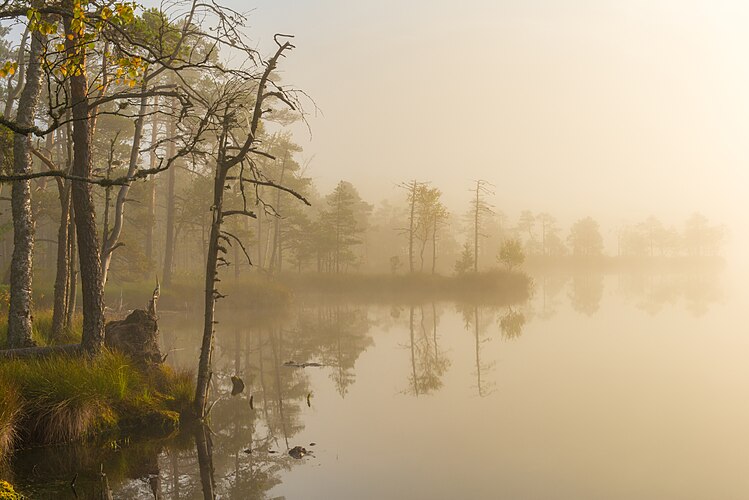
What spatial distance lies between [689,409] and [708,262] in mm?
113162

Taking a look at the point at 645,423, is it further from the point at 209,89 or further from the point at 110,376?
the point at 209,89

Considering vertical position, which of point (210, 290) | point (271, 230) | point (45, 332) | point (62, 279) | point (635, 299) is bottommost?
point (635, 299)

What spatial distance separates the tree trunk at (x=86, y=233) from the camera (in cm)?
1141

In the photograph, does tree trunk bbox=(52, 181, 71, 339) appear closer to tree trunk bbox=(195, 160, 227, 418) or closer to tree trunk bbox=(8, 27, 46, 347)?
tree trunk bbox=(8, 27, 46, 347)

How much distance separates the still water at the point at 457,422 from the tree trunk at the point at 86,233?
2811mm

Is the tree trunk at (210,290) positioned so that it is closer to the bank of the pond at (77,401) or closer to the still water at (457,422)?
the bank of the pond at (77,401)

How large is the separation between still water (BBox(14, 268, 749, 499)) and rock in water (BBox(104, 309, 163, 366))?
1954 millimetres

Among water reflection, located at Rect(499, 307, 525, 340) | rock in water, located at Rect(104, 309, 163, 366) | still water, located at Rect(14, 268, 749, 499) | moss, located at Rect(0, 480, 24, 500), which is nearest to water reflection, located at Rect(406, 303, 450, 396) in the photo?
still water, located at Rect(14, 268, 749, 499)

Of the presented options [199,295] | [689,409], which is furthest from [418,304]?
[689,409]

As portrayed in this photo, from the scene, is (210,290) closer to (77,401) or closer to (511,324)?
(77,401)

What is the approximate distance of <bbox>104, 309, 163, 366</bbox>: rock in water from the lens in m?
12.7

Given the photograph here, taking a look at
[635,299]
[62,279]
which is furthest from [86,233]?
[635,299]

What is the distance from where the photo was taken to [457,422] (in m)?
12.1

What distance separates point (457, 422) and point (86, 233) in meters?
8.22
